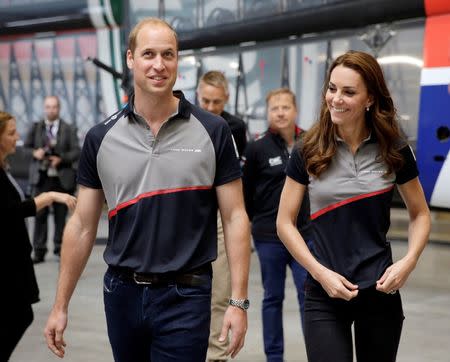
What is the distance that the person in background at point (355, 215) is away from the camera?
7.94ft

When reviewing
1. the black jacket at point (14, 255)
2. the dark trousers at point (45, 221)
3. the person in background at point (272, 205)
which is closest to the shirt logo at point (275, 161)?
the person in background at point (272, 205)

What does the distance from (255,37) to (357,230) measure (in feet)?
22.2

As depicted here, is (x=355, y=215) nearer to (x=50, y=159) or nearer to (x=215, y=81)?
(x=215, y=81)

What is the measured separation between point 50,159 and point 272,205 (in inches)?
160

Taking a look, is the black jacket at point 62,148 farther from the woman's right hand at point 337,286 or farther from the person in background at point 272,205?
the woman's right hand at point 337,286

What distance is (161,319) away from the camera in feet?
7.26

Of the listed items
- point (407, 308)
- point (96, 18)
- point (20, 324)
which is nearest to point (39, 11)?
point (96, 18)

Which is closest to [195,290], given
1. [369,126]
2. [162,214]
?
[162,214]

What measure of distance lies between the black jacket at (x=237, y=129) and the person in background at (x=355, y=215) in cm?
190

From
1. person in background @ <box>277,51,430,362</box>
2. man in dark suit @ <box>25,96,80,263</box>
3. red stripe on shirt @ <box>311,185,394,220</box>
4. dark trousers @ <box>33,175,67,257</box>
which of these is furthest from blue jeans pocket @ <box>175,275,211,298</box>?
dark trousers @ <box>33,175,67,257</box>

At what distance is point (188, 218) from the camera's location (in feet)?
7.38

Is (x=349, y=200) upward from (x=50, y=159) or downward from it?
upward

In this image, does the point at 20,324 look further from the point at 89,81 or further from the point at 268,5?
the point at 89,81

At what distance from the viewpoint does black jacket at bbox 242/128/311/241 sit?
4105mm
